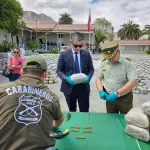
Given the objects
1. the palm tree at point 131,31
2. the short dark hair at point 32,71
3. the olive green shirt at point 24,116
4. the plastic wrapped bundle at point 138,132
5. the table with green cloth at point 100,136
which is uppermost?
the palm tree at point 131,31

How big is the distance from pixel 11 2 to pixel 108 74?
1207cm

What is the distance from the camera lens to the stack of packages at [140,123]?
164cm

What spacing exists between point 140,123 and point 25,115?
103cm

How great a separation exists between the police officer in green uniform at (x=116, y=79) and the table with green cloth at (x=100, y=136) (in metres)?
0.22

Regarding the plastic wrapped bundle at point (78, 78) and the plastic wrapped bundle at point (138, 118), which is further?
the plastic wrapped bundle at point (78, 78)

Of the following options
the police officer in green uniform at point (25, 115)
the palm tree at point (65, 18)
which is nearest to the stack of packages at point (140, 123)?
the police officer in green uniform at point (25, 115)

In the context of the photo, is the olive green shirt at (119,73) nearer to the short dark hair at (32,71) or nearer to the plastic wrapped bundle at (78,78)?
the plastic wrapped bundle at (78,78)

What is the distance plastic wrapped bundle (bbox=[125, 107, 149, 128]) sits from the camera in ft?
5.41

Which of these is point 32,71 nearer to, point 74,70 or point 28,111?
point 28,111

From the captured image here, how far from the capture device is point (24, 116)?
1140mm

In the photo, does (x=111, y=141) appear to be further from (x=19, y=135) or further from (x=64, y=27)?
(x=64, y=27)

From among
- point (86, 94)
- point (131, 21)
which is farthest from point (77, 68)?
point (131, 21)

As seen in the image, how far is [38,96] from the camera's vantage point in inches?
47.5

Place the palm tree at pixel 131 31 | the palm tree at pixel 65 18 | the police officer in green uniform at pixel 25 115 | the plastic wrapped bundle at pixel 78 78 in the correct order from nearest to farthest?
1. the police officer in green uniform at pixel 25 115
2. the plastic wrapped bundle at pixel 78 78
3. the palm tree at pixel 65 18
4. the palm tree at pixel 131 31
